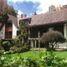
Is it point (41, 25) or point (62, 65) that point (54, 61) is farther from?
point (41, 25)

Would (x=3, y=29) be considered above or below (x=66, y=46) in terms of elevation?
above

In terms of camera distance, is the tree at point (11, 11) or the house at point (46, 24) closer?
the house at point (46, 24)

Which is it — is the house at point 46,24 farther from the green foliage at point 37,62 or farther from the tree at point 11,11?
the green foliage at point 37,62

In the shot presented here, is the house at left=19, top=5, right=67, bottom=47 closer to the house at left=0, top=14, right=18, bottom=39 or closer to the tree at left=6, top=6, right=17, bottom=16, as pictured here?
the house at left=0, top=14, right=18, bottom=39

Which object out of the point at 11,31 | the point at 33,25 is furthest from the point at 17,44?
the point at 11,31

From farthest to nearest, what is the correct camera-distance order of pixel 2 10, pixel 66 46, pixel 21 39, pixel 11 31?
pixel 2 10 → pixel 11 31 → pixel 21 39 → pixel 66 46

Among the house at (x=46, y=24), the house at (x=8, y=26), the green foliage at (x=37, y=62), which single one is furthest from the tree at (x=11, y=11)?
the green foliage at (x=37, y=62)

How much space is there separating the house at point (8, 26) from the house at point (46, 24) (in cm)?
315

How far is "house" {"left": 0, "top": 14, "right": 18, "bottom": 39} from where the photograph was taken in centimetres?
4091

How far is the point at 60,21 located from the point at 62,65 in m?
30.6

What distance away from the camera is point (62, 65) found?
152 inches

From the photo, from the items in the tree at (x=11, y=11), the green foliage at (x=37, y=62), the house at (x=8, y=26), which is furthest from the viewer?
the tree at (x=11, y=11)

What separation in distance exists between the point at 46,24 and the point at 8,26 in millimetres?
8348

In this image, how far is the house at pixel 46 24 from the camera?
34.2m
